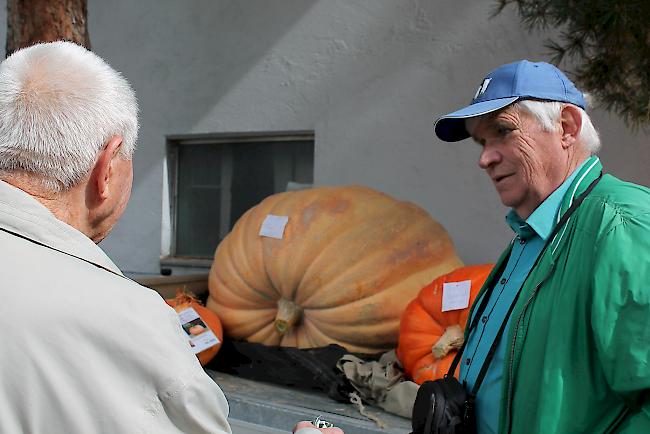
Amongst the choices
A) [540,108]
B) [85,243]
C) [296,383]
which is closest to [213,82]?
[296,383]

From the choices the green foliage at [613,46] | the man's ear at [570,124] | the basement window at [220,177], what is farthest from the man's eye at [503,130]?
the basement window at [220,177]


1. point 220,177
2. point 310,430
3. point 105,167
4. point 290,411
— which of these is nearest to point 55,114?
point 105,167

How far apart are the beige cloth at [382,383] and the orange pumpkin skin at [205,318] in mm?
853

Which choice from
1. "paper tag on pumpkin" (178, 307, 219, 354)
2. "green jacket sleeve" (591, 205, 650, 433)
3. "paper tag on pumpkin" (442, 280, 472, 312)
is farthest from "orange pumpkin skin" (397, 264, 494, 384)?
"green jacket sleeve" (591, 205, 650, 433)

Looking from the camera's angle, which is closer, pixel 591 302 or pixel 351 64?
pixel 591 302

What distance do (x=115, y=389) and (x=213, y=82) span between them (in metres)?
4.77

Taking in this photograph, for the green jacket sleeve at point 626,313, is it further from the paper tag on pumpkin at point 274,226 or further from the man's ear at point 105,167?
the paper tag on pumpkin at point 274,226

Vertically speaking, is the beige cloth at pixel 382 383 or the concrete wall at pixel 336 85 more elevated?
the concrete wall at pixel 336 85

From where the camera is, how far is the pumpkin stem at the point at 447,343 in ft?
10.6

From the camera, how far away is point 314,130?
5.25 meters

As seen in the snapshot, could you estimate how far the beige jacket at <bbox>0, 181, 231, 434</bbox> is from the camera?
106 cm

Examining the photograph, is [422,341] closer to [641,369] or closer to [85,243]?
[641,369]

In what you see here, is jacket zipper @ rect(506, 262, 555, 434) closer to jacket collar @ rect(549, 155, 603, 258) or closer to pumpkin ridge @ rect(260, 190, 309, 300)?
jacket collar @ rect(549, 155, 603, 258)

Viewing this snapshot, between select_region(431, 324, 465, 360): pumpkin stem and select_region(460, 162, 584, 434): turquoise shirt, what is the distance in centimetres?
132
